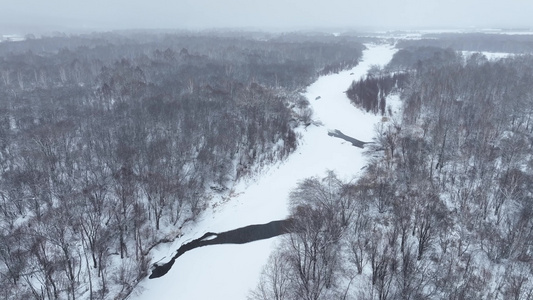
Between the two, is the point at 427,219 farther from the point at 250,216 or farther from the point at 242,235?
the point at 250,216

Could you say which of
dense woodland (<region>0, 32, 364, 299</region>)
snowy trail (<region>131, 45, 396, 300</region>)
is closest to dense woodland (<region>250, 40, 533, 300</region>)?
snowy trail (<region>131, 45, 396, 300</region>)

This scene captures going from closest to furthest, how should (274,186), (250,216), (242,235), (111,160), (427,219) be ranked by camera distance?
(427,219), (242,235), (250,216), (111,160), (274,186)

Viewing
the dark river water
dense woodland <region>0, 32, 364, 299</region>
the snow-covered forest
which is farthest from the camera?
the dark river water

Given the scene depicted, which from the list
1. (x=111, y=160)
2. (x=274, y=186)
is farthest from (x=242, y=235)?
(x=111, y=160)

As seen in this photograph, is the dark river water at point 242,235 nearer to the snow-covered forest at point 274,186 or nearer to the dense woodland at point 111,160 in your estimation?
the snow-covered forest at point 274,186

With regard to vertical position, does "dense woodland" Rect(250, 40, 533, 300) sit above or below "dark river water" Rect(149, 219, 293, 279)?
above

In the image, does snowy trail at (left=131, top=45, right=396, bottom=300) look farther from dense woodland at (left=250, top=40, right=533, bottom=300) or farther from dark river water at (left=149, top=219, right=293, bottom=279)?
dense woodland at (left=250, top=40, right=533, bottom=300)

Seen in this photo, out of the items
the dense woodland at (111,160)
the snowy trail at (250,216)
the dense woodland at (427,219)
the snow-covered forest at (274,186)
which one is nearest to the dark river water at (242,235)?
the snowy trail at (250,216)
